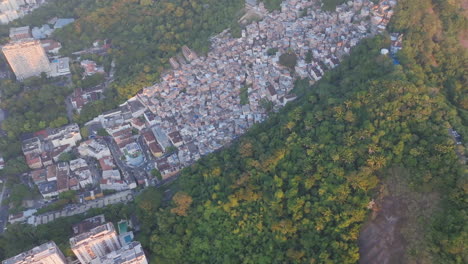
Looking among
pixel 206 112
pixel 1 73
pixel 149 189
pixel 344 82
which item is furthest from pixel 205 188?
pixel 1 73

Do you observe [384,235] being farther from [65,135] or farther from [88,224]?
[65,135]

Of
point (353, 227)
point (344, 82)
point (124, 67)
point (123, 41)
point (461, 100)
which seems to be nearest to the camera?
point (353, 227)

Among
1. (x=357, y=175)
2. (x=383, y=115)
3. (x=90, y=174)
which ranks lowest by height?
(x=90, y=174)

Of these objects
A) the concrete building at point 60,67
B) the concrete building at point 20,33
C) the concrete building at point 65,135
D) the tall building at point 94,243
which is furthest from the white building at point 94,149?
the concrete building at point 20,33

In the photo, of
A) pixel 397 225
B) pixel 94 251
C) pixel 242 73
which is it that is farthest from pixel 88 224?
pixel 397 225

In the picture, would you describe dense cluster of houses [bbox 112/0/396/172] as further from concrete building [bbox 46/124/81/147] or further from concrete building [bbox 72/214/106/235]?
concrete building [bbox 72/214/106/235]

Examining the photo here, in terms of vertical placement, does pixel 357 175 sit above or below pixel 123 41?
below

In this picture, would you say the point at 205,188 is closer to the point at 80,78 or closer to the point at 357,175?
the point at 357,175
